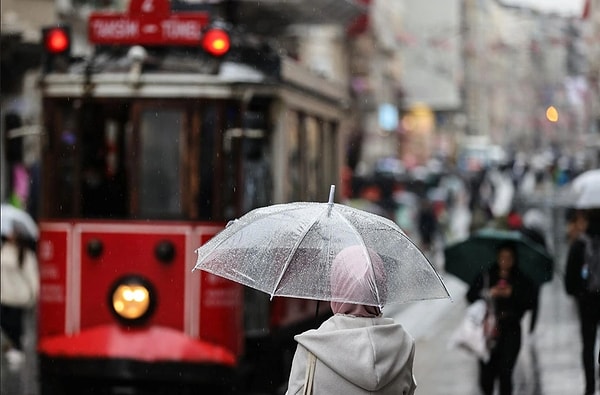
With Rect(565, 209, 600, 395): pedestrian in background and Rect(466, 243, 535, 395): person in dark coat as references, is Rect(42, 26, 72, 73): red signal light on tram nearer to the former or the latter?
Rect(466, 243, 535, 395): person in dark coat

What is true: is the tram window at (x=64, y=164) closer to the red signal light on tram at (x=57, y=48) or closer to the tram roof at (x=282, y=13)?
the red signal light on tram at (x=57, y=48)

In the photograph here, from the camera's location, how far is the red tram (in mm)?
10391

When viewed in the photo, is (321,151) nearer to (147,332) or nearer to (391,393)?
(147,332)

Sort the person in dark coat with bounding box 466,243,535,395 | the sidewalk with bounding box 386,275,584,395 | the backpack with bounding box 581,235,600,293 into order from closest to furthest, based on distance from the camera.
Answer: the person in dark coat with bounding box 466,243,535,395, the backpack with bounding box 581,235,600,293, the sidewalk with bounding box 386,275,584,395

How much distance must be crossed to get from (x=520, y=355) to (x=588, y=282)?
12.2 ft

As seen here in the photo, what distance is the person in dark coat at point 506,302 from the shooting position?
10211mm

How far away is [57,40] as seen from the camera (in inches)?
428

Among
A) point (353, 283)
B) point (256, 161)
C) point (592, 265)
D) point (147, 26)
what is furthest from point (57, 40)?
point (353, 283)

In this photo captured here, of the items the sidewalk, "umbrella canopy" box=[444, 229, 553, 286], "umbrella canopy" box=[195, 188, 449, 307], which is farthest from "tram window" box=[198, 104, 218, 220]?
"umbrella canopy" box=[195, 188, 449, 307]

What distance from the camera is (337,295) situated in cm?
471

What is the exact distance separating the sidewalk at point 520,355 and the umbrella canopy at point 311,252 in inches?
255

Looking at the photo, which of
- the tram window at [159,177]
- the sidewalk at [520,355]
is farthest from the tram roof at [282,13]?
the tram window at [159,177]

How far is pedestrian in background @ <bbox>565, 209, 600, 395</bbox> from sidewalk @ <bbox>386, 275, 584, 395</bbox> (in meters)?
0.69

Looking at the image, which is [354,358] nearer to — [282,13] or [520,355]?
[520,355]
